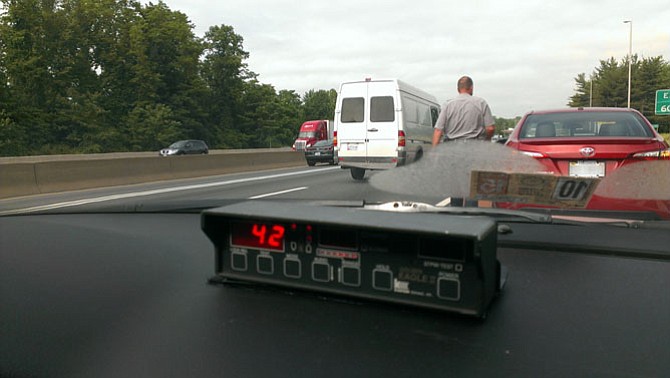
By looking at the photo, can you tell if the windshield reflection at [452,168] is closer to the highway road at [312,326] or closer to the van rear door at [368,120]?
the highway road at [312,326]

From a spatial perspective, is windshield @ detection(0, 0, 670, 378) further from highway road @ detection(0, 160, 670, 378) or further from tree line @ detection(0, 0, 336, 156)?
tree line @ detection(0, 0, 336, 156)

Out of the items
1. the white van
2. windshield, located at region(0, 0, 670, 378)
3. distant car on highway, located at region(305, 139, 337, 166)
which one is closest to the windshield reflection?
windshield, located at region(0, 0, 670, 378)

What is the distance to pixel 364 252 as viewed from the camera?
4.52 feet

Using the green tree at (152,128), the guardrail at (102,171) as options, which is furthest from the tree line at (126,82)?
the guardrail at (102,171)

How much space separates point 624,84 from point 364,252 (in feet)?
188

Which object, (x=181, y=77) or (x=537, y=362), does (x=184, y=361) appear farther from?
(x=181, y=77)

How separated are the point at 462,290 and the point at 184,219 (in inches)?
79.5

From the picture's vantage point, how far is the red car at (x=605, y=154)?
1.57m

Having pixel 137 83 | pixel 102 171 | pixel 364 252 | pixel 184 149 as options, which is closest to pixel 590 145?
pixel 364 252

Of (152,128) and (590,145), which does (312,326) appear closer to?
(590,145)

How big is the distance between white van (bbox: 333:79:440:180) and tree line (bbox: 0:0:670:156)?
89.9ft

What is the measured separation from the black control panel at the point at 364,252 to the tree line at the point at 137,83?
40685mm

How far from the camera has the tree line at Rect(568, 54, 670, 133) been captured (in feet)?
161

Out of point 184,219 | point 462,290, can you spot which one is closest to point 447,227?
point 462,290
